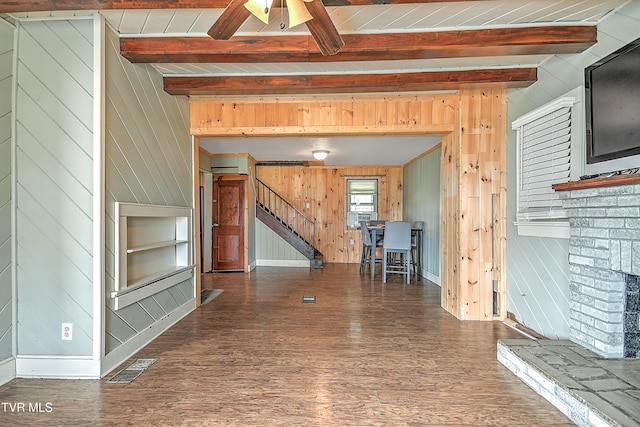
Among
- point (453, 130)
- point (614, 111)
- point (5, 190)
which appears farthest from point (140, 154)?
point (614, 111)

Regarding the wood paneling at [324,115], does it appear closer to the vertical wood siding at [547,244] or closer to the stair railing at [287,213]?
the vertical wood siding at [547,244]

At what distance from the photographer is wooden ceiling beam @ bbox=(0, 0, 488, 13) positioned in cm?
196

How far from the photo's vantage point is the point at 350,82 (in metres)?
3.07

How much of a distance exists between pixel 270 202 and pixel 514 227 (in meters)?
5.61

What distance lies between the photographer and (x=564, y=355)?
7.08ft

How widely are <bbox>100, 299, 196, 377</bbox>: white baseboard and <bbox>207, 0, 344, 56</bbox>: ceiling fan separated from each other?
2333mm

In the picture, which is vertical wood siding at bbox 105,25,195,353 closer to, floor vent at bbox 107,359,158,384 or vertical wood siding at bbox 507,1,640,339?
floor vent at bbox 107,359,158,384

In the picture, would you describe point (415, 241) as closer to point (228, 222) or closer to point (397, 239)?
point (397, 239)

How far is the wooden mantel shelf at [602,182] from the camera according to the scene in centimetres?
178

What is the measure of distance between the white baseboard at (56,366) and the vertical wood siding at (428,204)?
4.73m

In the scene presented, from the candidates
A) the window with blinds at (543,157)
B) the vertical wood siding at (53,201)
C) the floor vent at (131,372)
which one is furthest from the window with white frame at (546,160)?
the vertical wood siding at (53,201)

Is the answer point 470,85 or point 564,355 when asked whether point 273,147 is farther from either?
point 564,355

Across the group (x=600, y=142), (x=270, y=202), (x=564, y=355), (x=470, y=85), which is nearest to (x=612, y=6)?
(x=600, y=142)

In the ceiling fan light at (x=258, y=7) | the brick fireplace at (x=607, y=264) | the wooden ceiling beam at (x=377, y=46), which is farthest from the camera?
the wooden ceiling beam at (x=377, y=46)
